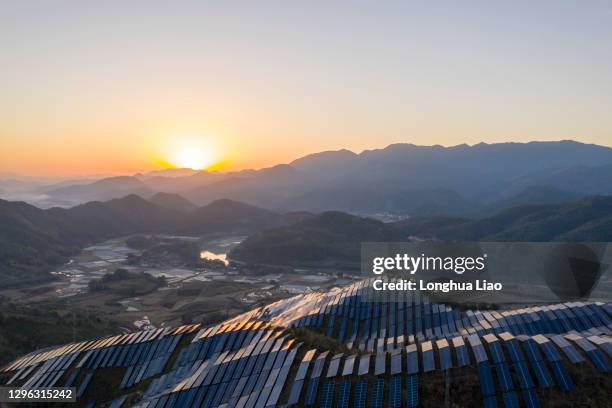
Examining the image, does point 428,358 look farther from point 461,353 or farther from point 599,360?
point 599,360

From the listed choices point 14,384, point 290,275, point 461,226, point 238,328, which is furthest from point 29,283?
point 461,226

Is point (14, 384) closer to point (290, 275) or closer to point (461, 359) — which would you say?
point (461, 359)

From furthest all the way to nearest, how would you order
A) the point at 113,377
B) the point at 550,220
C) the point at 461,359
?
1. the point at 550,220
2. the point at 113,377
3. the point at 461,359

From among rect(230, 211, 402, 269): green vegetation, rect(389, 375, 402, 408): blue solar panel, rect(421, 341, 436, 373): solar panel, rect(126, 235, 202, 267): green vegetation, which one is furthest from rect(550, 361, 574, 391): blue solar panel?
rect(126, 235, 202, 267): green vegetation

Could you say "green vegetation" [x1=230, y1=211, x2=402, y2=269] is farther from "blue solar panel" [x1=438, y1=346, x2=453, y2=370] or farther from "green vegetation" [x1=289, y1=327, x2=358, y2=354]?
"blue solar panel" [x1=438, y1=346, x2=453, y2=370]

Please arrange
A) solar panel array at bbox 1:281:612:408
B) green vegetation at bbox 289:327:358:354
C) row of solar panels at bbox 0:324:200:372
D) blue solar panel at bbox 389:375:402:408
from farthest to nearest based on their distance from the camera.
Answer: row of solar panels at bbox 0:324:200:372, green vegetation at bbox 289:327:358:354, solar panel array at bbox 1:281:612:408, blue solar panel at bbox 389:375:402:408

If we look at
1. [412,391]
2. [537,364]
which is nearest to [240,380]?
[412,391]
